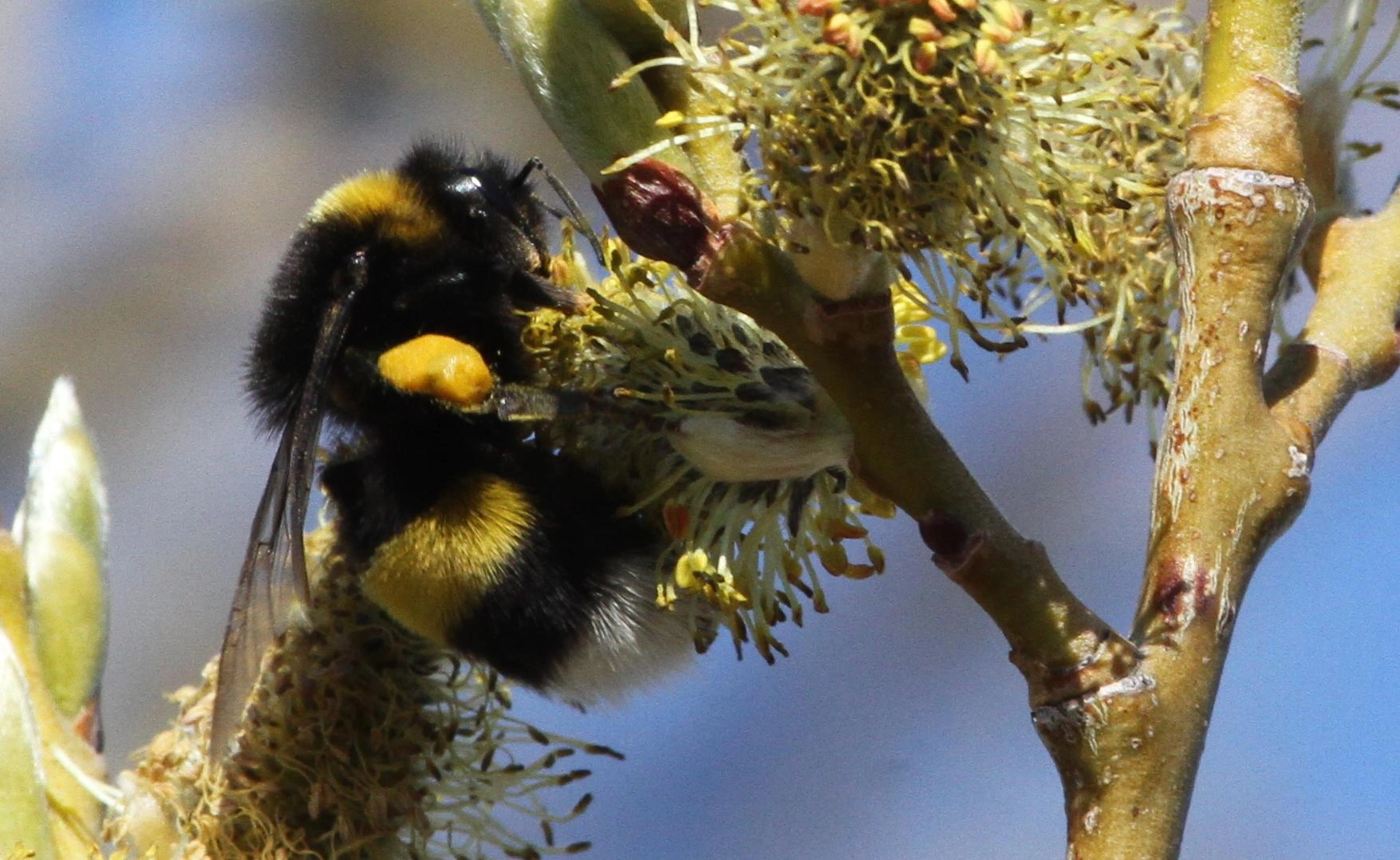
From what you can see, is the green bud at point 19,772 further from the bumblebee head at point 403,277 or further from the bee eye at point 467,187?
the bee eye at point 467,187

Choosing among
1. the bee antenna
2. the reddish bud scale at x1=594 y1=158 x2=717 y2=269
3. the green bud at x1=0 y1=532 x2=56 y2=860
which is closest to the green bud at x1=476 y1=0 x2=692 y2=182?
the reddish bud scale at x1=594 y1=158 x2=717 y2=269

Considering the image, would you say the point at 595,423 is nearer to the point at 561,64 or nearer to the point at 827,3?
the point at 561,64

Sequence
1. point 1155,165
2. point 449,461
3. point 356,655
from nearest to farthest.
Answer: point 1155,165 < point 449,461 < point 356,655

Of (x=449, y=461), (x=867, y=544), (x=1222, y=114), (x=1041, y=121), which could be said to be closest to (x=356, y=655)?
(x=449, y=461)

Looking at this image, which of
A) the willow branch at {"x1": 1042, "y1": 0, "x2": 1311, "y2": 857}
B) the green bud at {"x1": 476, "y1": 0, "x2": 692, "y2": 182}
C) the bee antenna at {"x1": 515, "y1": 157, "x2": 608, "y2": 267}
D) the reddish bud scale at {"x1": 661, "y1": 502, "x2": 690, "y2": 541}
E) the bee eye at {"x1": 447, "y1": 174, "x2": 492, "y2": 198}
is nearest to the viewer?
the willow branch at {"x1": 1042, "y1": 0, "x2": 1311, "y2": 857}

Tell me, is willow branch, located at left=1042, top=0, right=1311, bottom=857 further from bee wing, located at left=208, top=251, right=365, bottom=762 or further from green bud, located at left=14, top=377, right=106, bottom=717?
green bud, located at left=14, top=377, right=106, bottom=717
